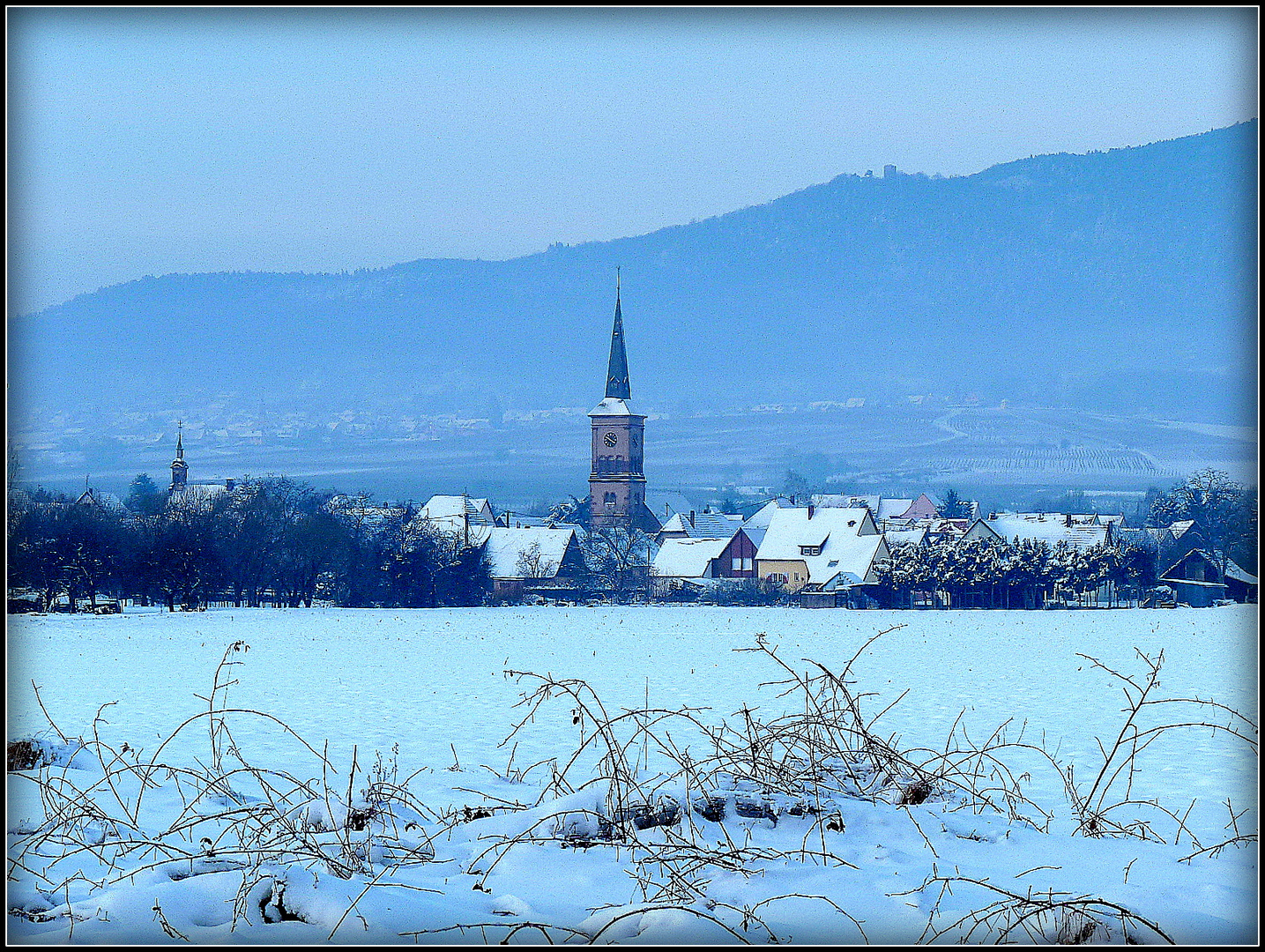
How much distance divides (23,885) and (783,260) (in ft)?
348

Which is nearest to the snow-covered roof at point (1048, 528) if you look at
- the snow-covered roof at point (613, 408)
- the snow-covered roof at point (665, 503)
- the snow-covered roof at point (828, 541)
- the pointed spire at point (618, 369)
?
Result: the snow-covered roof at point (828, 541)

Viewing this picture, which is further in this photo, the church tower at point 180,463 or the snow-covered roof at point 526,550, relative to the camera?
the church tower at point 180,463

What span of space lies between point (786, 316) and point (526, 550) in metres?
62.1

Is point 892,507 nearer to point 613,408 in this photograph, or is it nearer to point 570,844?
point 613,408

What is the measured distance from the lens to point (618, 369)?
102 m

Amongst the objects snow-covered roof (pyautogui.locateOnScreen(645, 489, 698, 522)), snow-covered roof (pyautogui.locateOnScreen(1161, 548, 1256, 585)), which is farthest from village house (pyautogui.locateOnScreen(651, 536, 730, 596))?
snow-covered roof (pyautogui.locateOnScreen(1161, 548, 1256, 585))

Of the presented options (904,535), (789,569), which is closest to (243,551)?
(789,569)

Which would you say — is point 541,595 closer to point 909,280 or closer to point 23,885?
point 23,885

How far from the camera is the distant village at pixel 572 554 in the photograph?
1312 inches

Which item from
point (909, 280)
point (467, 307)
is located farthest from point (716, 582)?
point (909, 280)

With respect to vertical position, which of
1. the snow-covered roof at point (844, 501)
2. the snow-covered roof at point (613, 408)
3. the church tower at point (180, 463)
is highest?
the snow-covered roof at point (613, 408)

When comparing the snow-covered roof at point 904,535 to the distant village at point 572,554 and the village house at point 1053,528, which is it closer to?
the distant village at point 572,554

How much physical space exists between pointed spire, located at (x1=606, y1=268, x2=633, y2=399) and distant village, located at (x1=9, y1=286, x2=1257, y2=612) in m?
32.5

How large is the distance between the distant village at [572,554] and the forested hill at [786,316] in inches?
416
